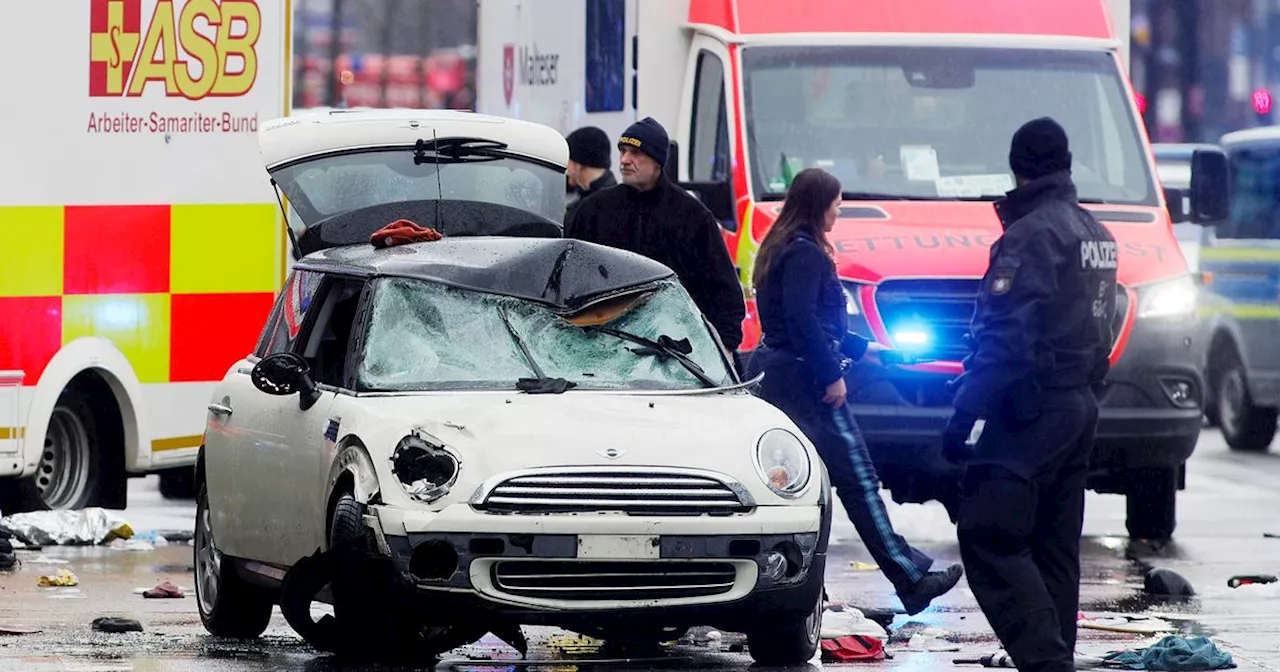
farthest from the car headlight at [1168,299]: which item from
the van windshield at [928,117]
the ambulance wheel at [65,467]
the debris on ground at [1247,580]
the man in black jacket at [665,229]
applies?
the ambulance wheel at [65,467]

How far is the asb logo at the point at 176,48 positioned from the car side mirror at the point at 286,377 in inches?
154

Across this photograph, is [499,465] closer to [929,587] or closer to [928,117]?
[929,587]

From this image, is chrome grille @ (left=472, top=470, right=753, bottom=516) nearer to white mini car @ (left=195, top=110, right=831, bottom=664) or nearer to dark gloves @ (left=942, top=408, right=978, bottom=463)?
white mini car @ (left=195, top=110, right=831, bottom=664)

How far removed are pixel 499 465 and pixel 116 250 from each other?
4884 mm

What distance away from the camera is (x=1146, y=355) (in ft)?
41.3

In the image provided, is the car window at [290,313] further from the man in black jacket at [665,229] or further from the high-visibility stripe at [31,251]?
the high-visibility stripe at [31,251]

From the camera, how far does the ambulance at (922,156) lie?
40.4 feet

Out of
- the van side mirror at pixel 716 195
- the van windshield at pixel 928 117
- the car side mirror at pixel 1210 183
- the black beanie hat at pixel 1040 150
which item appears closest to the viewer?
the black beanie hat at pixel 1040 150

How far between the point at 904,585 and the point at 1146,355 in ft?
10.6

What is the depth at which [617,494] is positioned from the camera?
792 centimetres

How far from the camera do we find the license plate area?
25.8 feet

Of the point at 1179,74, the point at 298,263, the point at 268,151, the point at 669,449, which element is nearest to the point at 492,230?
the point at 268,151

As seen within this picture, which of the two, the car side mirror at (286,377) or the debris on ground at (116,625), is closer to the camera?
the car side mirror at (286,377)

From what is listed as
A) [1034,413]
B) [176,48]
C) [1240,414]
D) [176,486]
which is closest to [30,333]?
[176,48]
